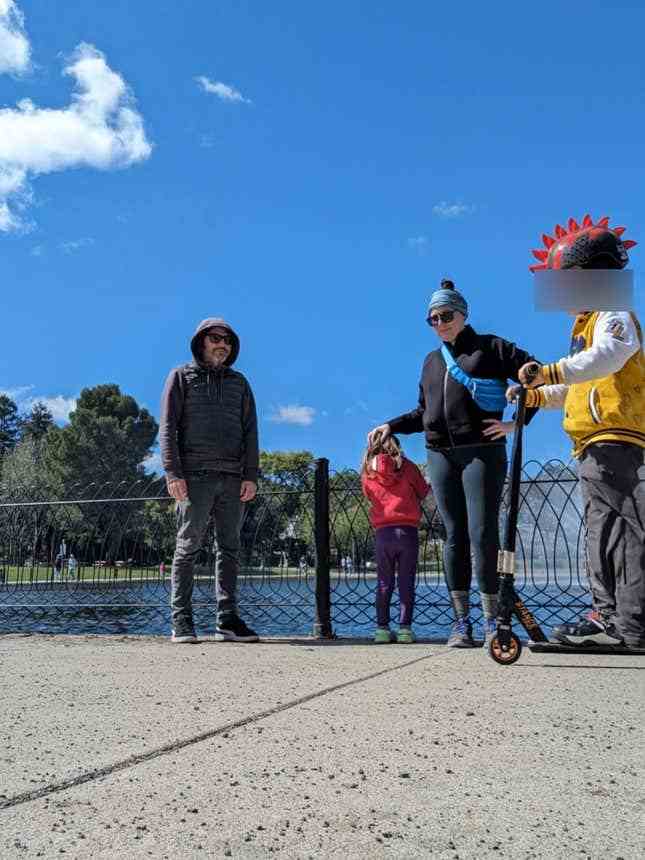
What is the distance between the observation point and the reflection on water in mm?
6438

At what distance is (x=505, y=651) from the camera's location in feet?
10.4

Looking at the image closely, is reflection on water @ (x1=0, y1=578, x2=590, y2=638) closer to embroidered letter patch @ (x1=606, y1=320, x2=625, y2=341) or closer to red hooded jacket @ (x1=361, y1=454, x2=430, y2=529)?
red hooded jacket @ (x1=361, y1=454, x2=430, y2=529)

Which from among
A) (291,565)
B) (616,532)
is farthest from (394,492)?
(291,565)

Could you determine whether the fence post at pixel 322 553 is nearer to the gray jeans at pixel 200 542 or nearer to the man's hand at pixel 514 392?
the gray jeans at pixel 200 542

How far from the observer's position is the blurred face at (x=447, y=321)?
4.34 m

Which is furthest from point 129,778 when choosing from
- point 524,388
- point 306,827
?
point 524,388

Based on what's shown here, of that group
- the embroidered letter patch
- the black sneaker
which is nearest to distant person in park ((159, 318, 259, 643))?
the black sneaker

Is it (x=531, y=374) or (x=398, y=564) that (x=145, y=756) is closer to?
(x=531, y=374)

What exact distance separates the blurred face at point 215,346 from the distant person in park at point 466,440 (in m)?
1.43

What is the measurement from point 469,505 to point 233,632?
69.1 inches

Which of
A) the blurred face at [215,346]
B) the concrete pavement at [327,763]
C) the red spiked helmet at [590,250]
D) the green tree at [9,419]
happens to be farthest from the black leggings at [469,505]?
the green tree at [9,419]

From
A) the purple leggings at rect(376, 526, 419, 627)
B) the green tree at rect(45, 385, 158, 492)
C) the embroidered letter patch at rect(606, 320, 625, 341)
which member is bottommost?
the purple leggings at rect(376, 526, 419, 627)

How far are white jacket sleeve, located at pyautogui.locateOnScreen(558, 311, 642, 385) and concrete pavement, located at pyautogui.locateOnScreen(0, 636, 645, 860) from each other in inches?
51.6

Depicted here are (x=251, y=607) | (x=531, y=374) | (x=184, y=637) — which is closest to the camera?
(x=531, y=374)
